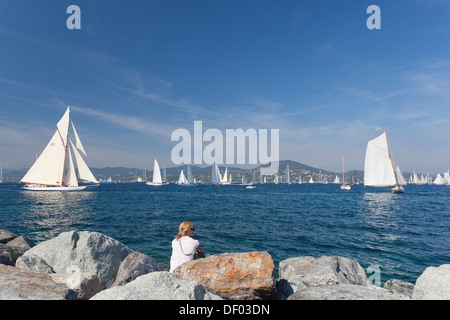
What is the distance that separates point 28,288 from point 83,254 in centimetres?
378

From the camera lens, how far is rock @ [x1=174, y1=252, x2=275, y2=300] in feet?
18.0

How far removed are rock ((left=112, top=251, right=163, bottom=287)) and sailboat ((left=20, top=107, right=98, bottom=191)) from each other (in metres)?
78.4

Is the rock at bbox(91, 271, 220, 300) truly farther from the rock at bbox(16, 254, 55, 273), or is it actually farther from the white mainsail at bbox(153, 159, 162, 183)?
the white mainsail at bbox(153, 159, 162, 183)

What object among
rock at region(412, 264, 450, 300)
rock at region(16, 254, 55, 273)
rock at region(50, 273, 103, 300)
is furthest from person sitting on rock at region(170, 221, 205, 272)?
rock at region(412, 264, 450, 300)

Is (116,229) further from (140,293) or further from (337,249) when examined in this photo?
(140,293)

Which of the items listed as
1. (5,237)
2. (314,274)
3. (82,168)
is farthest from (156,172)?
(314,274)

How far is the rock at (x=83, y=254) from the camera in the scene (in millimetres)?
8000

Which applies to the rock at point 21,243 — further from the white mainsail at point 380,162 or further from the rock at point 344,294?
the white mainsail at point 380,162

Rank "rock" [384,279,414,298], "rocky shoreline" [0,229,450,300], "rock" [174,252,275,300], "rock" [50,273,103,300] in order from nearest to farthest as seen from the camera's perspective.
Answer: "rocky shoreline" [0,229,450,300] < "rock" [174,252,275,300] < "rock" [50,273,103,300] < "rock" [384,279,414,298]

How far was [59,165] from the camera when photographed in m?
73.4

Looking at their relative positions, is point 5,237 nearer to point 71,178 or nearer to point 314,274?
point 314,274

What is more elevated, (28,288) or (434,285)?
(28,288)

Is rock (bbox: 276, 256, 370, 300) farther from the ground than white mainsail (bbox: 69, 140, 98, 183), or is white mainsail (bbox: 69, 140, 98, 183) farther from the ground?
white mainsail (bbox: 69, 140, 98, 183)

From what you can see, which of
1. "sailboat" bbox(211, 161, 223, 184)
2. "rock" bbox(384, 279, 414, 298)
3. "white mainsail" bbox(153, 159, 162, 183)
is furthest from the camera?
"sailboat" bbox(211, 161, 223, 184)
